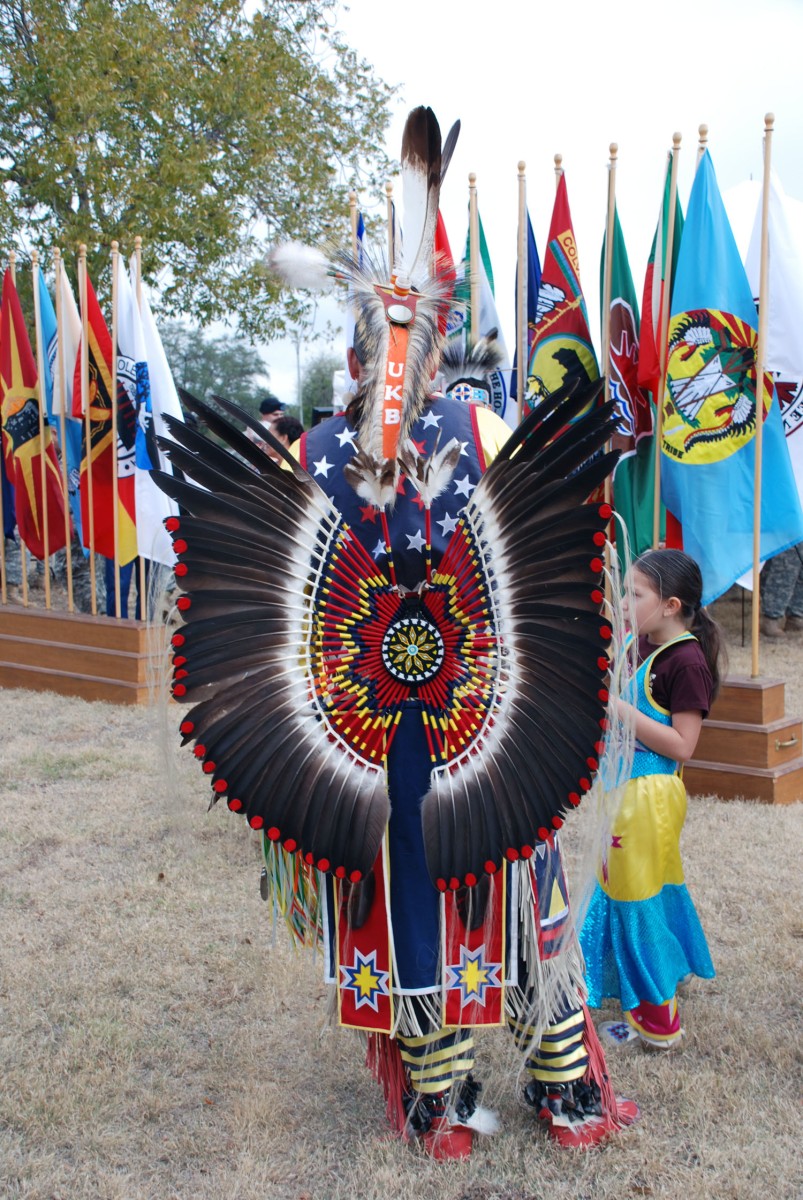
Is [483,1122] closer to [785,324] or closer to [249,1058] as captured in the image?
[249,1058]

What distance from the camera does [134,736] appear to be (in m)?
5.59

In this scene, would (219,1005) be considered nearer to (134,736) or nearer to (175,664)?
(175,664)

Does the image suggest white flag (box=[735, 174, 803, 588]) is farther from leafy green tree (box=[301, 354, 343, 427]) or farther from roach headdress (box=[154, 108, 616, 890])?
leafy green tree (box=[301, 354, 343, 427])

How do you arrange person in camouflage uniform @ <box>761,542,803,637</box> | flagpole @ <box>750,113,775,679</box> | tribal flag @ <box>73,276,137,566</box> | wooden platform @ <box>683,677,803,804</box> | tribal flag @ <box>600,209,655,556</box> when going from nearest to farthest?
flagpole @ <box>750,113,775,679</box> < wooden platform @ <box>683,677,803,804</box> < tribal flag @ <box>600,209,655,556</box> < tribal flag @ <box>73,276,137,566</box> < person in camouflage uniform @ <box>761,542,803,637</box>

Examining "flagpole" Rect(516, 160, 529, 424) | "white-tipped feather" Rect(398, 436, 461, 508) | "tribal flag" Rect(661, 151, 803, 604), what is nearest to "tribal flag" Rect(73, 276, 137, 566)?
"flagpole" Rect(516, 160, 529, 424)

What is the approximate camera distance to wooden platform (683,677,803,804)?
4.37 meters

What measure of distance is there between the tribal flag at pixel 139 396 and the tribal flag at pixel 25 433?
1.01m

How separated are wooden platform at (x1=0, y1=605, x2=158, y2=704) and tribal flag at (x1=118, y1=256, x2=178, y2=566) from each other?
0.67m

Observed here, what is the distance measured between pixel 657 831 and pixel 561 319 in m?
3.17

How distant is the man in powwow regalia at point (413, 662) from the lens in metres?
1.82

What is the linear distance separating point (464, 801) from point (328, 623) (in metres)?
0.42

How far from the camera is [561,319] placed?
500cm

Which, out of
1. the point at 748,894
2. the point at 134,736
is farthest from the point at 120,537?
the point at 748,894

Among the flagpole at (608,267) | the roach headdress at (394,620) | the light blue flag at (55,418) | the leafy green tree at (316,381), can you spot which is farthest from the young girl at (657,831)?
the leafy green tree at (316,381)
